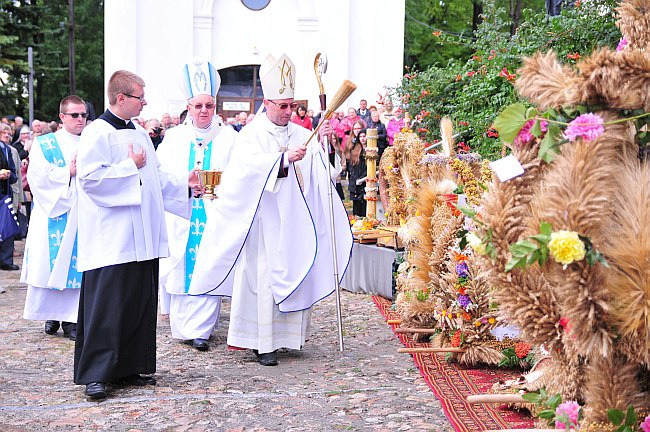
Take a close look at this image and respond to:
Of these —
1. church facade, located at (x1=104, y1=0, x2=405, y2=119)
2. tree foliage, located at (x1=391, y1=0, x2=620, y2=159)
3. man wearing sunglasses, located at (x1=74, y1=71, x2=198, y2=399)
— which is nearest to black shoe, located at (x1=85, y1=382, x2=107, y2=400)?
man wearing sunglasses, located at (x1=74, y1=71, x2=198, y2=399)

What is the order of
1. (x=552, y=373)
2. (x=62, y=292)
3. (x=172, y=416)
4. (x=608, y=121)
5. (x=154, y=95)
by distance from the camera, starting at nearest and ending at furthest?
(x=608, y=121) → (x=552, y=373) → (x=172, y=416) → (x=62, y=292) → (x=154, y=95)

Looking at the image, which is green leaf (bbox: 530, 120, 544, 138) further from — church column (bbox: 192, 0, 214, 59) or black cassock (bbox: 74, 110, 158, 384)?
church column (bbox: 192, 0, 214, 59)

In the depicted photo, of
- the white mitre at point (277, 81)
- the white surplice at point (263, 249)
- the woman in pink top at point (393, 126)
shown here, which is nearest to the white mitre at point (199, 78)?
the white mitre at point (277, 81)

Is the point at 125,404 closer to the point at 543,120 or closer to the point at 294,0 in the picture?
the point at 543,120

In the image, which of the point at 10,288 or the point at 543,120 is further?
the point at 10,288

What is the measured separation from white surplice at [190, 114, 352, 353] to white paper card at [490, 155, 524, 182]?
3.74 m

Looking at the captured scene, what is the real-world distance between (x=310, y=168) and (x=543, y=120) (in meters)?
4.37

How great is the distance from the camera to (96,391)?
595cm

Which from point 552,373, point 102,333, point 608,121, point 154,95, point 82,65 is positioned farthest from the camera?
point 82,65

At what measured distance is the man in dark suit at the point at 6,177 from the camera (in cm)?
1262

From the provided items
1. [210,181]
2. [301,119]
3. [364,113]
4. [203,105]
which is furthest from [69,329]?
[364,113]

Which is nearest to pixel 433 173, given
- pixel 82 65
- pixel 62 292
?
pixel 62 292

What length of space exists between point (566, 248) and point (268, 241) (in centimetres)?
438

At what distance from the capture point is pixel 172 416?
221 inches
